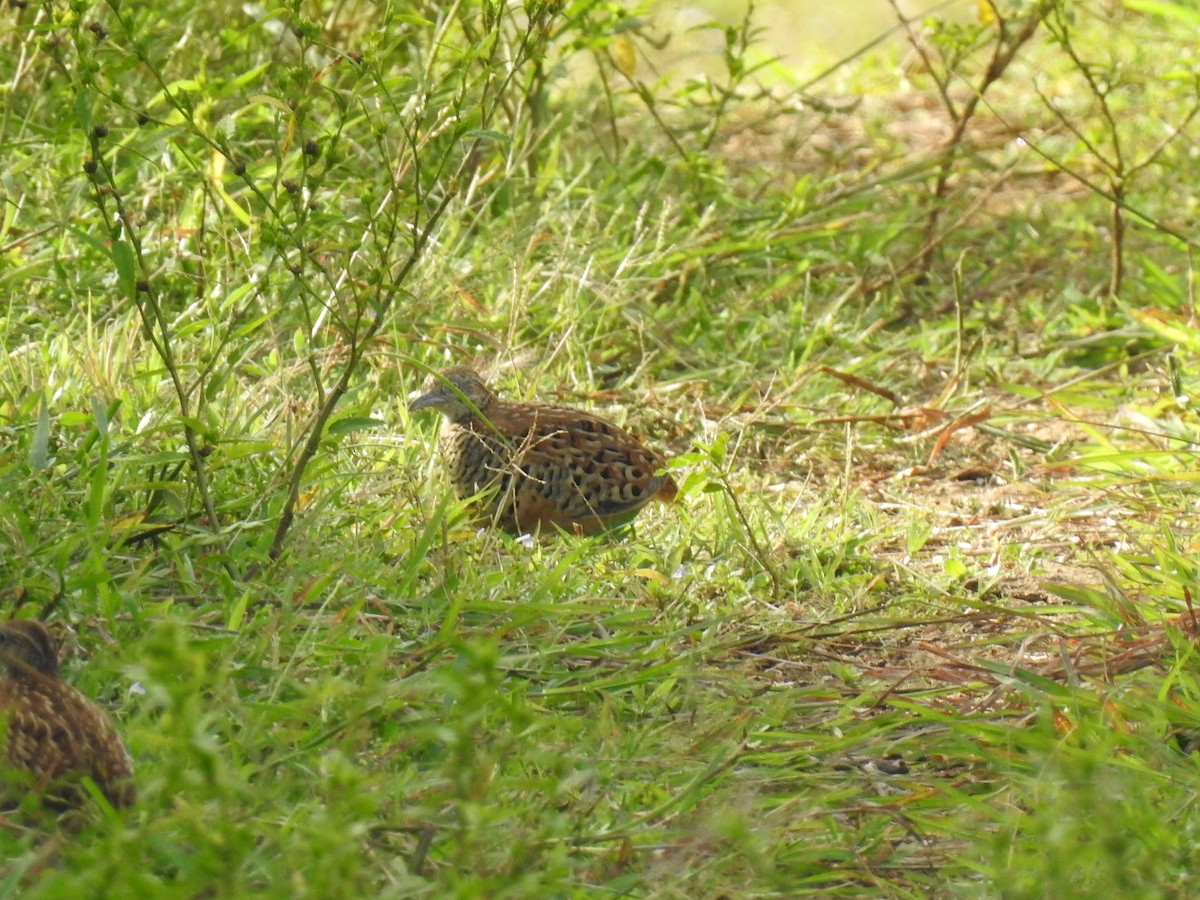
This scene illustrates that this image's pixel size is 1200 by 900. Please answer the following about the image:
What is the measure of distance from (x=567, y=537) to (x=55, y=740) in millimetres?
2095

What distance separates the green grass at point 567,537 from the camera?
316 cm

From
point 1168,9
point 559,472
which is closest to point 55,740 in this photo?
point 559,472

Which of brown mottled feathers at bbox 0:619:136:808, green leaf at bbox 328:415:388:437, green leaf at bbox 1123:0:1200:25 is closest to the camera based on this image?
brown mottled feathers at bbox 0:619:136:808

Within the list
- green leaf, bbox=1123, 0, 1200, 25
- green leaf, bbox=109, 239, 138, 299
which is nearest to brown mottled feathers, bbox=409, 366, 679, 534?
green leaf, bbox=109, 239, 138, 299

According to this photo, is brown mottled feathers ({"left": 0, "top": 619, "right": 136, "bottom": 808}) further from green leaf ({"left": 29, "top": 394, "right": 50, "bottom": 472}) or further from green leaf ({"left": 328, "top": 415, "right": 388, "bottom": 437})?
green leaf ({"left": 328, "top": 415, "right": 388, "bottom": 437})

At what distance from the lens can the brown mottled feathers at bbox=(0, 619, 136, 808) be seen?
10.0 feet

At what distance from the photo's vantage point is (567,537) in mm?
4992

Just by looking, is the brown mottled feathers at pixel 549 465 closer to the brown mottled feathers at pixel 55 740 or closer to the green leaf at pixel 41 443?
the green leaf at pixel 41 443

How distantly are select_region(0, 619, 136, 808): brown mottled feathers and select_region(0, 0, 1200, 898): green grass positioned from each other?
0.08m

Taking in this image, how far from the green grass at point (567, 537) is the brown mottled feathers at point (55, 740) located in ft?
0.26

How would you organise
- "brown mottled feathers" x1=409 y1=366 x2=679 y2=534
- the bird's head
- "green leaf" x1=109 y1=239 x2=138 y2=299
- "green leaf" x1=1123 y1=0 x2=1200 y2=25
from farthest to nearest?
1. "green leaf" x1=1123 y1=0 x2=1200 y2=25
2. the bird's head
3. "brown mottled feathers" x1=409 y1=366 x2=679 y2=534
4. "green leaf" x1=109 y1=239 x2=138 y2=299

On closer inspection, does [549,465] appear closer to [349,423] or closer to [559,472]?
[559,472]

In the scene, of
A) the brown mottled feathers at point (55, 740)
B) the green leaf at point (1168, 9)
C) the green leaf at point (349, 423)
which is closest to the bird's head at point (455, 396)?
the green leaf at point (349, 423)

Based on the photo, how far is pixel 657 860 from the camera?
3221 millimetres
